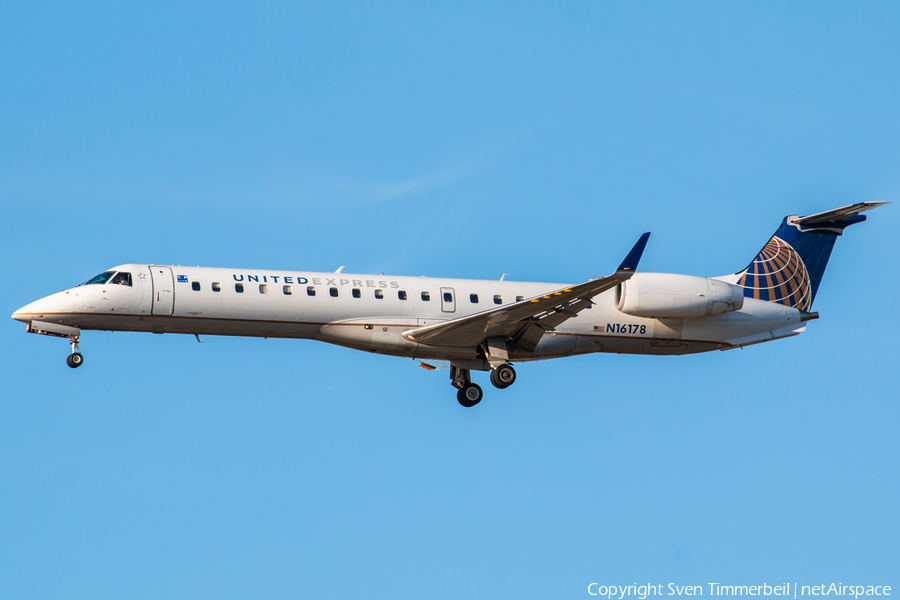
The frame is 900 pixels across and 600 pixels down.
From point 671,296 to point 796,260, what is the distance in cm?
506

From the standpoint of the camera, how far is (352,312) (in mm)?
28125

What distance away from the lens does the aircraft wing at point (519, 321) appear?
26734 millimetres

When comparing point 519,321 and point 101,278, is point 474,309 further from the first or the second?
point 101,278

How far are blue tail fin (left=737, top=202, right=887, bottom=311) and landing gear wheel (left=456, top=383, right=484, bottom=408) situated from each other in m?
8.13

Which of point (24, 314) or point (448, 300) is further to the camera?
point (448, 300)

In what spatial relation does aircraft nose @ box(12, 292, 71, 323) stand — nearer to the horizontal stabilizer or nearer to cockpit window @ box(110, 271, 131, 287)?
cockpit window @ box(110, 271, 131, 287)

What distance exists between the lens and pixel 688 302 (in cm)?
2991

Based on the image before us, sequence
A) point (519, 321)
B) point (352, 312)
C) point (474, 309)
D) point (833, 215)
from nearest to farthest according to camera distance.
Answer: point (352, 312) → point (519, 321) → point (474, 309) → point (833, 215)

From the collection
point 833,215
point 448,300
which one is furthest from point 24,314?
point 833,215

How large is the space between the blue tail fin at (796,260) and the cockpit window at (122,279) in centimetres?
1679

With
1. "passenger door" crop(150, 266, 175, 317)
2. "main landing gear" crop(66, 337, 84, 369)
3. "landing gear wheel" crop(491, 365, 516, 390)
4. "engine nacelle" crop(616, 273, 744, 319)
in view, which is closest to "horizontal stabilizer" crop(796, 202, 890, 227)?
"engine nacelle" crop(616, 273, 744, 319)

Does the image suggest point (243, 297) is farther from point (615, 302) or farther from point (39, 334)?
point (615, 302)

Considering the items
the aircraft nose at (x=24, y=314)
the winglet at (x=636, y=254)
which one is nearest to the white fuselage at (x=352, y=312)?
the aircraft nose at (x=24, y=314)

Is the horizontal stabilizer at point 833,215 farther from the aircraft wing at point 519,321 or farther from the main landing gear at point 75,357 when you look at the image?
the main landing gear at point 75,357
